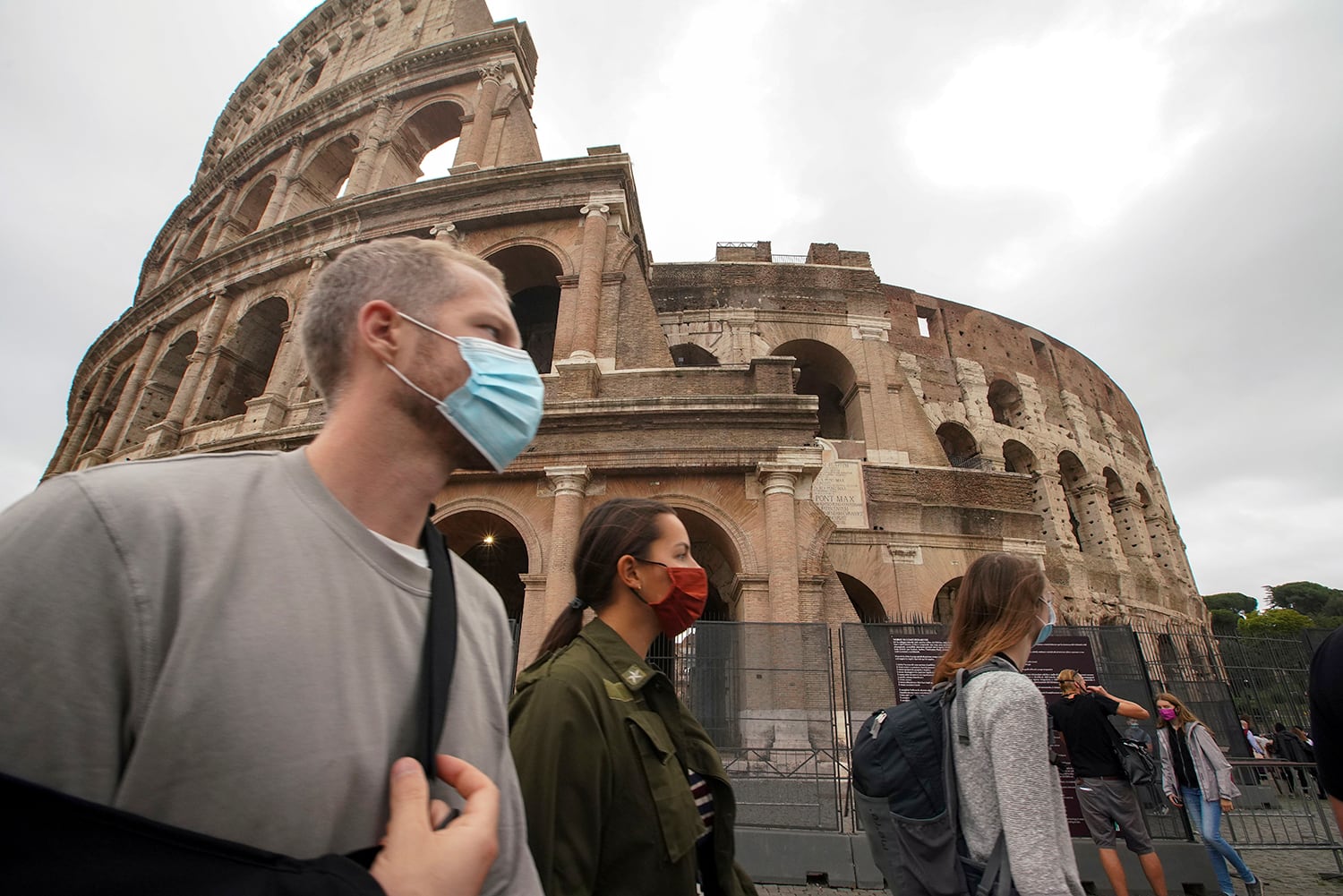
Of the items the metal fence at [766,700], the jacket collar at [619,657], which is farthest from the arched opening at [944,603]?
the jacket collar at [619,657]

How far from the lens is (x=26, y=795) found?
0.59 m

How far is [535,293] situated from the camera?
14.7 m

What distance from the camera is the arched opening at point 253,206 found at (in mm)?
19250

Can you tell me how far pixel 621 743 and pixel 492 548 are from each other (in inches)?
463

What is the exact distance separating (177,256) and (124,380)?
5.01 meters

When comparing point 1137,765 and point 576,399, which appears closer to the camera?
point 1137,765

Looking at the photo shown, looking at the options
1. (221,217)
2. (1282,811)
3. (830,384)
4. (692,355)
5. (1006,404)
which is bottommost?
(1282,811)

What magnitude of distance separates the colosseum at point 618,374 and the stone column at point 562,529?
0.04 metres

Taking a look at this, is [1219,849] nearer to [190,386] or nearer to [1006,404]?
[1006,404]

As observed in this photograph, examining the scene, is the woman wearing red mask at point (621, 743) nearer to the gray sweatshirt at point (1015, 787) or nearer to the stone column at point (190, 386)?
the gray sweatshirt at point (1015, 787)

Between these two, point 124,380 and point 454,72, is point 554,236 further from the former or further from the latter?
point 124,380

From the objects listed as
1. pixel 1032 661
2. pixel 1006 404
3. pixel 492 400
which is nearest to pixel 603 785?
pixel 492 400

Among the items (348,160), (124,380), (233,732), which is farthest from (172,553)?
(124,380)

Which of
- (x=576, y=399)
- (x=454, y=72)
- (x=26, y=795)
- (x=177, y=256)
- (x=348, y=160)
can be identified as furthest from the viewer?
(x=177, y=256)
